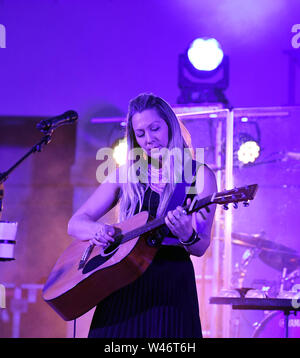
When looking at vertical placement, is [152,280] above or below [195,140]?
below

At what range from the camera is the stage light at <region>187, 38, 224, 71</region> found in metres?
3.46

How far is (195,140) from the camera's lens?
3.52 metres

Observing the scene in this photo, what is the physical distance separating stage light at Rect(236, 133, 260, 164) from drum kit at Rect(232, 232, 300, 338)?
0.48 metres

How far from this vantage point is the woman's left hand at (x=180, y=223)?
166 centimetres

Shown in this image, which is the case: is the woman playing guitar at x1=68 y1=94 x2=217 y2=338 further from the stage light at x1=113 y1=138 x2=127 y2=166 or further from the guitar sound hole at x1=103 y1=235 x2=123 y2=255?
the stage light at x1=113 y1=138 x2=127 y2=166

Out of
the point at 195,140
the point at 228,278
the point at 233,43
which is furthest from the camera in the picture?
the point at 233,43

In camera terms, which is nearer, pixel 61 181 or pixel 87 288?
pixel 87 288

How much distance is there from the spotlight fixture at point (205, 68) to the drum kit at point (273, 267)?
35.5 inches

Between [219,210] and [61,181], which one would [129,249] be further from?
[61,181]

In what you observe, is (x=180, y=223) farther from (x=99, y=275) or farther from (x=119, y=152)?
(x=119, y=152)
